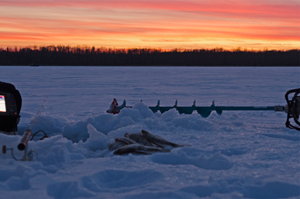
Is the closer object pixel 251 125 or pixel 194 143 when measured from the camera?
pixel 194 143

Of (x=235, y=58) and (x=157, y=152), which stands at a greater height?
(x=235, y=58)

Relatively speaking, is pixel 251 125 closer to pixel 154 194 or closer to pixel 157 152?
pixel 157 152

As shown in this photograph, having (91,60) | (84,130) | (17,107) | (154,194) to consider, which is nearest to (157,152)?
(154,194)

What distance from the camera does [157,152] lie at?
4574 millimetres

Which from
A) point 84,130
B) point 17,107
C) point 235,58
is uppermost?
point 235,58

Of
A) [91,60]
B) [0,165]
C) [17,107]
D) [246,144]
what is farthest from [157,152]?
[91,60]

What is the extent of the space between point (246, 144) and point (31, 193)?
12.2 feet

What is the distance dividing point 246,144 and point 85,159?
287 centimetres

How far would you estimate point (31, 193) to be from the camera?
312 cm

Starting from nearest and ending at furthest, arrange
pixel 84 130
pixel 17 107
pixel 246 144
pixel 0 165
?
1. pixel 0 165
2. pixel 246 144
3. pixel 17 107
4. pixel 84 130

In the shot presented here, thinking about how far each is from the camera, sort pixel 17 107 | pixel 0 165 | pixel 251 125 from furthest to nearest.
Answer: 1. pixel 251 125
2. pixel 17 107
3. pixel 0 165

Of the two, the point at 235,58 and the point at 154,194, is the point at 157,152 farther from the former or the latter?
the point at 235,58

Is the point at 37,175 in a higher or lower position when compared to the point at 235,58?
lower

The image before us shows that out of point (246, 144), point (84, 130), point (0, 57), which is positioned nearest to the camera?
point (246, 144)
